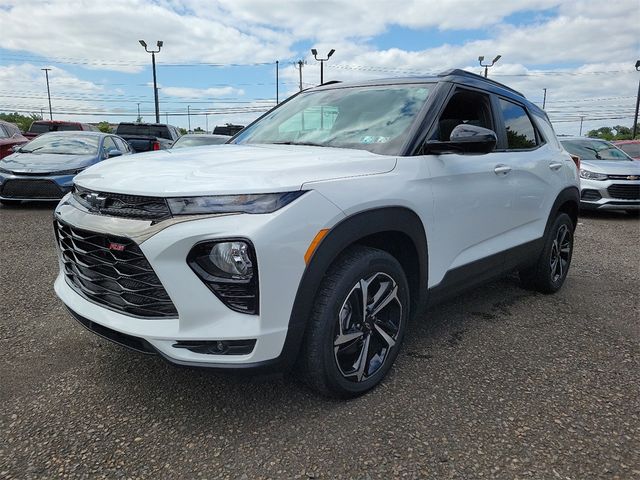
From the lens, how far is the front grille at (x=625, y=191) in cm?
955

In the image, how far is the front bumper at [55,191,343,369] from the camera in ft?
6.66

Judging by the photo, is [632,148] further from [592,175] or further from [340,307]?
[340,307]

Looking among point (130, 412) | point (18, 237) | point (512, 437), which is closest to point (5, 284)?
point (18, 237)

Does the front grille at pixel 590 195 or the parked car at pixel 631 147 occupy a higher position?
the parked car at pixel 631 147

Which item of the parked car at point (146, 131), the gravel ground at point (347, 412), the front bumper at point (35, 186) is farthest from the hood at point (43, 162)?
the parked car at point (146, 131)

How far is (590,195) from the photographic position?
32.1 ft

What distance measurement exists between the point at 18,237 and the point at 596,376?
6551 millimetres

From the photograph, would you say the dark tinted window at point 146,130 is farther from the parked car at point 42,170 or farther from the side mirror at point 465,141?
the side mirror at point 465,141

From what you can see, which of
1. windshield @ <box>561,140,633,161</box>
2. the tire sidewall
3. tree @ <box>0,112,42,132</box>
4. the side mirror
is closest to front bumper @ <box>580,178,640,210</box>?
windshield @ <box>561,140,633,161</box>

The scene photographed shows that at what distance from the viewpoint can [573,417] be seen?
2523mm

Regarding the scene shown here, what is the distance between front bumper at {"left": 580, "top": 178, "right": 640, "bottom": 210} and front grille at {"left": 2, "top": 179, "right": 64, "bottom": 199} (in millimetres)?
9319

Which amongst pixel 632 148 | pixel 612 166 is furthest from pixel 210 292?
pixel 632 148

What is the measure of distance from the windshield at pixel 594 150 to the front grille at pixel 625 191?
49.6 inches

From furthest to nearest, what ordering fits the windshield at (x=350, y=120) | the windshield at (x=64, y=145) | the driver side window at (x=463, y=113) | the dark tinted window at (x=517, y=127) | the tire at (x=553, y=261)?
the windshield at (x=64, y=145) → the tire at (x=553, y=261) → the dark tinted window at (x=517, y=127) → the driver side window at (x=463, y=113) → the windshield at (x=350, y=120)
